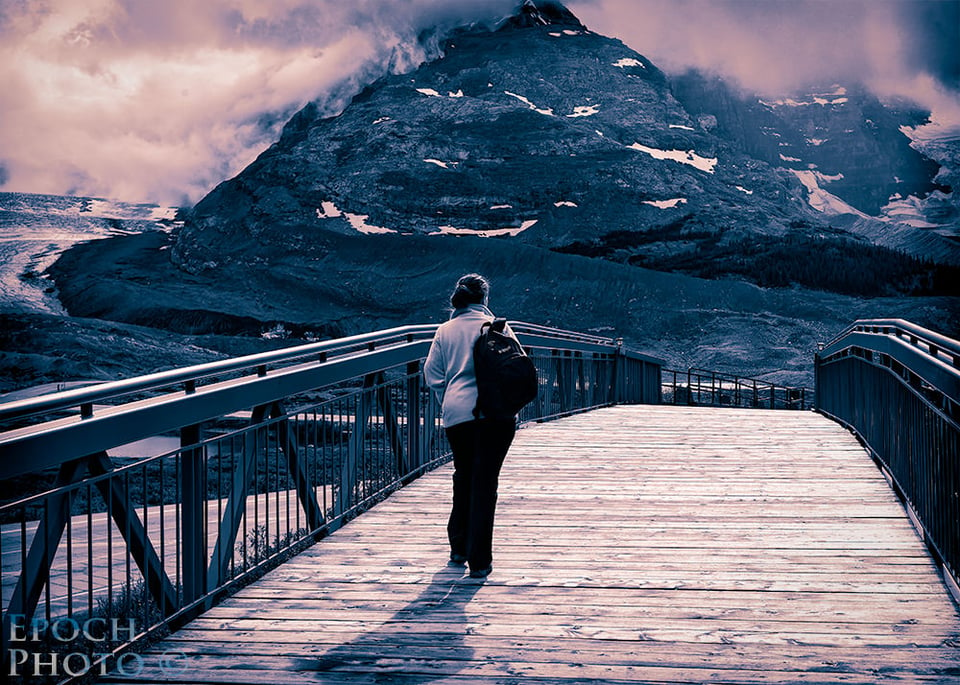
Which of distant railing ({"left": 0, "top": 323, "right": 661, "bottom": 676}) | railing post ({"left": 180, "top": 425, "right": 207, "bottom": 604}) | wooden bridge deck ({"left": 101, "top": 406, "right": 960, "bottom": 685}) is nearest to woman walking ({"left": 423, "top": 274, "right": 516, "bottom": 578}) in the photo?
wooden bridge deck ({"left": 101, "top": 406, "right": 960, "bottom": 685})

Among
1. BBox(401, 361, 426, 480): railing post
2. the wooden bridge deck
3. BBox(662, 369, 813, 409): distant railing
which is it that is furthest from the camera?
BBox(662, 369, 813, 409): distant railing

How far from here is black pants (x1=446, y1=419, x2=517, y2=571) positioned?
192 inches

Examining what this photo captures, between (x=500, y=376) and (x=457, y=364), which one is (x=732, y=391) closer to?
(x=457, y=364)

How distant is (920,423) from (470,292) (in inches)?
109

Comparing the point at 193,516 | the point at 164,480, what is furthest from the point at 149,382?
the point at 193,516

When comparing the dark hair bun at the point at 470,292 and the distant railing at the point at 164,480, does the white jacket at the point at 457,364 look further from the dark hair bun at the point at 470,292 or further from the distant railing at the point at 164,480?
the distant railing at the point at 164,480

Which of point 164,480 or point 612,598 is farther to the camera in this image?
point 612,598

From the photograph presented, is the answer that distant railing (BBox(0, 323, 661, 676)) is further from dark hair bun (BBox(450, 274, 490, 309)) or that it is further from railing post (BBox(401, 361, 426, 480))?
dark hair bun (BBox(450, 274, 490, 309))

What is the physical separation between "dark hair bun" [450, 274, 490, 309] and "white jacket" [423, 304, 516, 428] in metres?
0.03

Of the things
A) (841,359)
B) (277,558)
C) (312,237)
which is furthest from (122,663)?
(312,237)

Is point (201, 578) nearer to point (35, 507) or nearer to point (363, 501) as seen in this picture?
point (35, 507)

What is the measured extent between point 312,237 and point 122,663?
200 m

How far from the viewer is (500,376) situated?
481 centimetres

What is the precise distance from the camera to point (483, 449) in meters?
4.94
